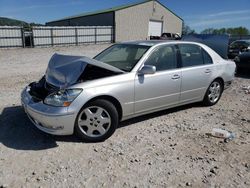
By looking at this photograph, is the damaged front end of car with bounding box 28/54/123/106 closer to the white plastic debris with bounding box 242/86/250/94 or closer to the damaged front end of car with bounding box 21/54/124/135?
the damaged front end of car with bounding box 21/54/124/135

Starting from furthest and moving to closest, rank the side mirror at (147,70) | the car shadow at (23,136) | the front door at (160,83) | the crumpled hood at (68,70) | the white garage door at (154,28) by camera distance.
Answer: the white garage door at (154,28)
the front door at (160,83)
the side mirror at (147,70)
the crumpled hood at (68,70)
the car shadow at (23,136)

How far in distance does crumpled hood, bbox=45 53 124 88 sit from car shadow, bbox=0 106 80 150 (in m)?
0.85

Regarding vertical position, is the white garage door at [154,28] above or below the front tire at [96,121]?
above

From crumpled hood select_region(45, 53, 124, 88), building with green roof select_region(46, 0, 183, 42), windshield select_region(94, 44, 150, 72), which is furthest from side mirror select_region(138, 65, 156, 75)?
building with green roof select_region(46, 0, 183, 42)

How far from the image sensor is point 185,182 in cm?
300

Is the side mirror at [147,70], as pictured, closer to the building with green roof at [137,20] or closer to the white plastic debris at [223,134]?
the white plastic debris at [223,134]

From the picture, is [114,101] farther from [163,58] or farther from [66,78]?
[163,58]

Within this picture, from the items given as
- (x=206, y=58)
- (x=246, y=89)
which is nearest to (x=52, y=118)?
(x=206, y=58)

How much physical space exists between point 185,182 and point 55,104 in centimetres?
200

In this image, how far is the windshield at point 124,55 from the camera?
Answer: 4.49 metres

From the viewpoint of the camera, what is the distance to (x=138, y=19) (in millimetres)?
36125

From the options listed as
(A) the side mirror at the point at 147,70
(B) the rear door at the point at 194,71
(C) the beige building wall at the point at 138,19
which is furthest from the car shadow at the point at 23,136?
(C) the beige building wall at the point at 138,19

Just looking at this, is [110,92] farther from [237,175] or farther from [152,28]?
[152,28]

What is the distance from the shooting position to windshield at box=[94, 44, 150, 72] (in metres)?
4.49
